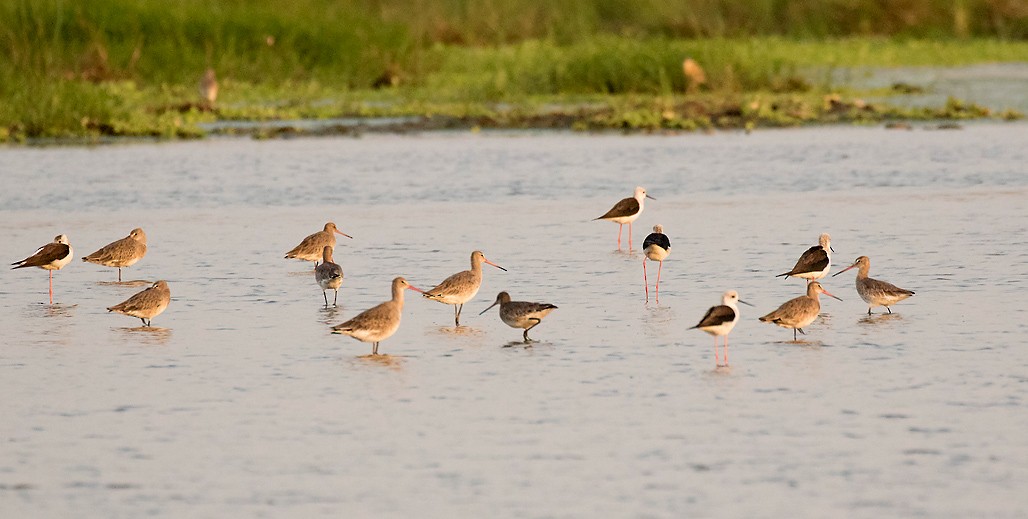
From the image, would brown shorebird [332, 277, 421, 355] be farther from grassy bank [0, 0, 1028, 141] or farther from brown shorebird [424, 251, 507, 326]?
grassy bank [0, 0, 1028, 141]

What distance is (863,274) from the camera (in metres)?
14.2

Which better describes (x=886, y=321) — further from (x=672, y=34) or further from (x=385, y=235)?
(x=672, y=34)

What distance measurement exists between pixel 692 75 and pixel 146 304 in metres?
27.1

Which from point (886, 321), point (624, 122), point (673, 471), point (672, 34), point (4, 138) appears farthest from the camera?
point (672, 34)

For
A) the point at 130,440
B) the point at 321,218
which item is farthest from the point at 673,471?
the point at 321,218

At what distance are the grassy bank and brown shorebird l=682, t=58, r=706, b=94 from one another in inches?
8.8

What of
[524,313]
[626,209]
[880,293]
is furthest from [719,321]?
[626,209]

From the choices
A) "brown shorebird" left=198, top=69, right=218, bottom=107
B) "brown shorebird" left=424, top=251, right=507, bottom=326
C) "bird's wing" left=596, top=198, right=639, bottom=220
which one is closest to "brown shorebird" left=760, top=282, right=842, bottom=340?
"brown shorebird" left=424, top=251, right=507, bottom=326

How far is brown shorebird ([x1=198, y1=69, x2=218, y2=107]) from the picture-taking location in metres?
38.2

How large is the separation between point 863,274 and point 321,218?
31.9ft

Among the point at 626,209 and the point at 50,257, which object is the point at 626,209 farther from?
the point at 50,257

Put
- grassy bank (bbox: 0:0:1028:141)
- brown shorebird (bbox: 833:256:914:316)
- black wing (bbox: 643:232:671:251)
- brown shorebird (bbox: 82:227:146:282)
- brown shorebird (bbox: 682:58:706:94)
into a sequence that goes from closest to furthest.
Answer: brown shorebird (bbox: 833:256:914:316) < black wing (bbox: 643:232:671:251) < brown shorebird (bbox: 82:227:146:282) < grassy bank (bbox: 0:0:1028:141) < brown shorebird (bbox: 682:58:706:94)

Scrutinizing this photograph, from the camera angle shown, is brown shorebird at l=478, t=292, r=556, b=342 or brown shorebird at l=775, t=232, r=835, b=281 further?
brown shorebird at l=775, t=232, r=835, b=281

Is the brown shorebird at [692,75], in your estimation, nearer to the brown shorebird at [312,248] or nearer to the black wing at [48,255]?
the brown shorebird at [312,248]
